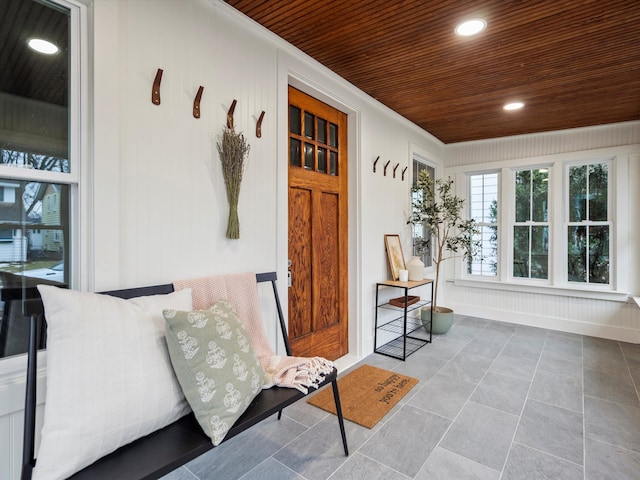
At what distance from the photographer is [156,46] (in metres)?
1.72

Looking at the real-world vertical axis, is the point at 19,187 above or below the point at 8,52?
below

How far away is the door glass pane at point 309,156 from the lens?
2.88 m

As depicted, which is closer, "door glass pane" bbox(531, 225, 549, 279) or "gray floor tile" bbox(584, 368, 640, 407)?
"gray floor tile" bbox(584, 368, 640, 407)

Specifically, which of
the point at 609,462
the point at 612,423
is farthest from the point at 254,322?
the point at 612,423

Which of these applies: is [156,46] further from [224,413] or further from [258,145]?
[224,413]

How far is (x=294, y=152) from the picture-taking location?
2.77 m

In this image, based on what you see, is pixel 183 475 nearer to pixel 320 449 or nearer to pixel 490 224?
pixel 320 449

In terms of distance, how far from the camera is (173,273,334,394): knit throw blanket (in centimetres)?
172

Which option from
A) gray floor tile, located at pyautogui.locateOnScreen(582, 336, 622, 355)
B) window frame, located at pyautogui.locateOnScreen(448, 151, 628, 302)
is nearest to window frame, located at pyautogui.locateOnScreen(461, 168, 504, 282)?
window frame, located at pyautogui.locateOnScreen(448, 151, 628, 302)

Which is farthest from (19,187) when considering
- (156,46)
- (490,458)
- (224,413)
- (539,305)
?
(539,305)

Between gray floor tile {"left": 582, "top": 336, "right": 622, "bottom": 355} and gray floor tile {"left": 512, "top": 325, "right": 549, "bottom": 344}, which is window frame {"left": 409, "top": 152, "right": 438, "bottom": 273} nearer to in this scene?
gray floor tile {"left": 512, "top": 325, "right": 549, "bottom": 344}

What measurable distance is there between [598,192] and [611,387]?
2.56m

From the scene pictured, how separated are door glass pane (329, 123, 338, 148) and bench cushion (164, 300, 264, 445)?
218 centimetres

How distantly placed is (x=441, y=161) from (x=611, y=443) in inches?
156
